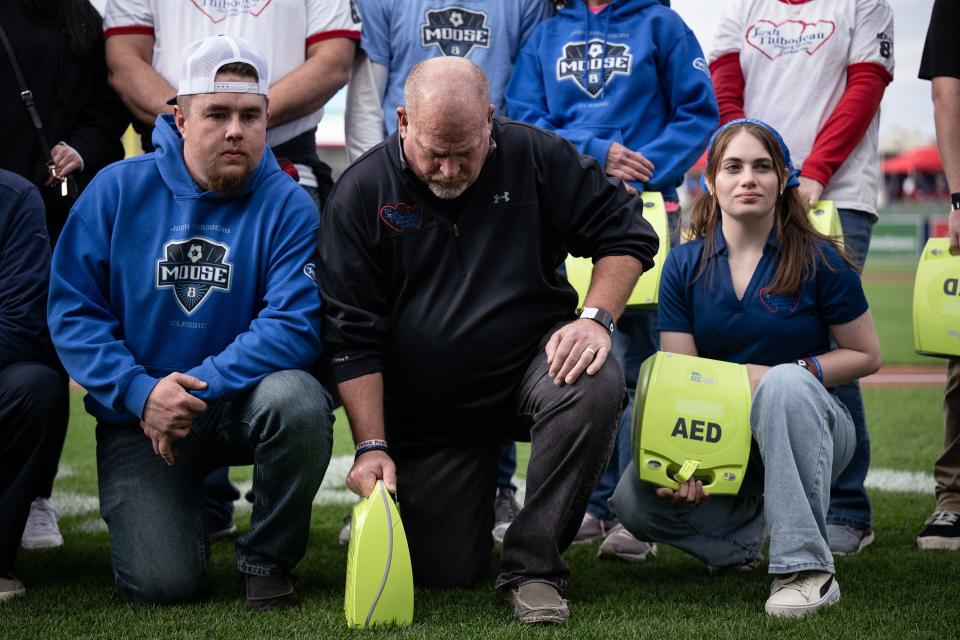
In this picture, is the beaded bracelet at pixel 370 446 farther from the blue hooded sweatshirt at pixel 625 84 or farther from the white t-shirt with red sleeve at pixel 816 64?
the white t-shirt with red sleeve at pixel 816 64

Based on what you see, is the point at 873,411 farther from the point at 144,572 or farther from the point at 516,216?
the point at 144,572

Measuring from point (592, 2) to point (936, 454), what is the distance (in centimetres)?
330

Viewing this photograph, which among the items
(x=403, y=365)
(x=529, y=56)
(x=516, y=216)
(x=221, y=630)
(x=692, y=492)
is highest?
(x=529, y=56)

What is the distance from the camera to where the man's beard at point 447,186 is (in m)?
3.20

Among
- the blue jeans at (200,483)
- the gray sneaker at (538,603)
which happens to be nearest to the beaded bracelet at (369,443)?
the blue jeans at (200,483)

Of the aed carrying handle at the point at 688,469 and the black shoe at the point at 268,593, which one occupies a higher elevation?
the aed carrying handle at the point at 688,469

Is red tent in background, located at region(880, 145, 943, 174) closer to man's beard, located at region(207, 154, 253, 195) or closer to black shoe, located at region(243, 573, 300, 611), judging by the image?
man's beard, located at region(207, 154, 253, 195)

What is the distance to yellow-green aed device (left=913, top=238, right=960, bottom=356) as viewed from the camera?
400cm

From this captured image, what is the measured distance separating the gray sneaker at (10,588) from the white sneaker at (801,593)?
230 cm

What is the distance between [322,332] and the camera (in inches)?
132

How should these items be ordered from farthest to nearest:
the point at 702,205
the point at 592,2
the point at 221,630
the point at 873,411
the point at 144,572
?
the point at 873,411, the point at 592,2, the point at 702,205, the point at 144,572, the point at 221,630

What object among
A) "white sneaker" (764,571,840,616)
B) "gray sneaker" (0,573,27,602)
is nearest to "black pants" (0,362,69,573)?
"gray sneaker" (0,573,27,602)

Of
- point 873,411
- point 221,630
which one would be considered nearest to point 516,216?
point 221,630

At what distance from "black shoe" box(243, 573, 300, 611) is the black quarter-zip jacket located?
65cm
